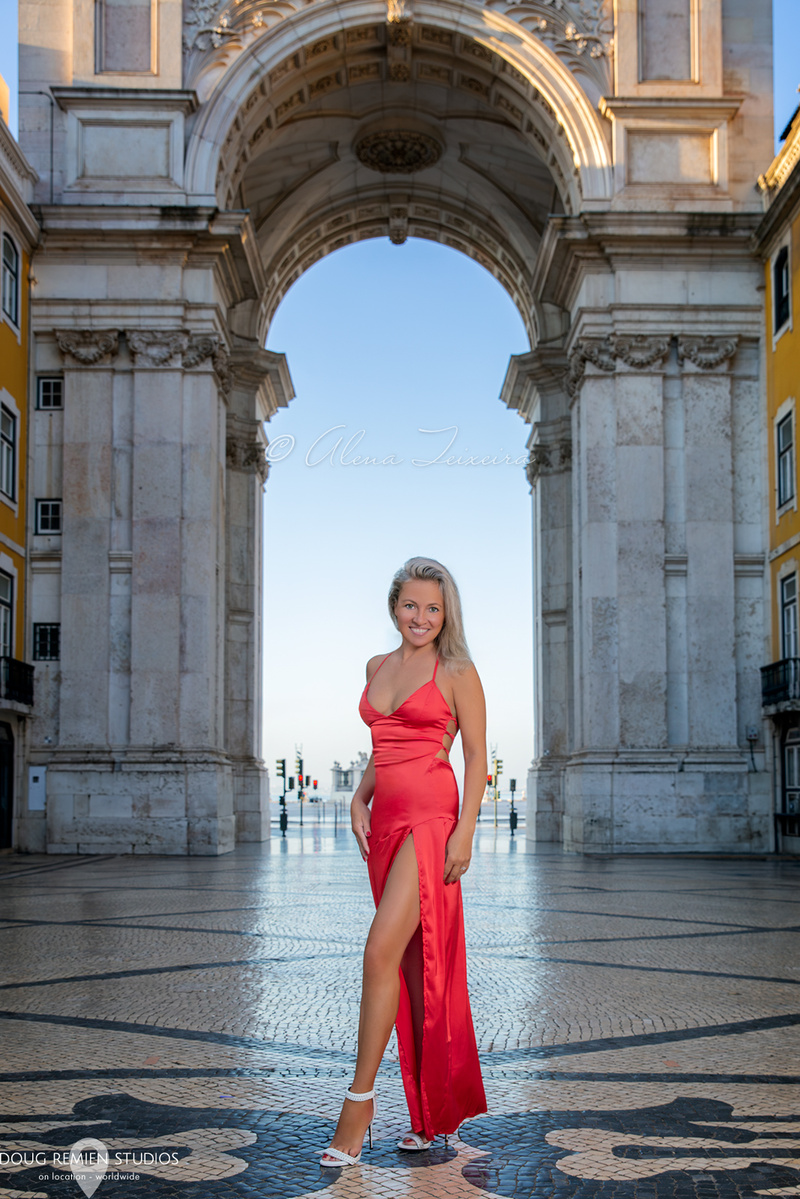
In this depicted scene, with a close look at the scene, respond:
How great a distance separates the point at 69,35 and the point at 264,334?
1170 cm

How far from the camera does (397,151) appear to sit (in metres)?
33.4

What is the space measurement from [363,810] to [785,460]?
2161cm

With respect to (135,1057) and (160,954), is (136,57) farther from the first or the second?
(135,1057)

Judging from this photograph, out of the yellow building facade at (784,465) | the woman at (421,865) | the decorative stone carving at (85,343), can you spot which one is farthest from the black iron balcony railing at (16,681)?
the woman at (421,865)

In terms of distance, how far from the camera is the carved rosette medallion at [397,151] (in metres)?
32.6

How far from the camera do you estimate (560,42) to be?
26.3 metres

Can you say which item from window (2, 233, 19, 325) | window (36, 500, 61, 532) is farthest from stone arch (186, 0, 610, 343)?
window (36, 500, 61, 532)

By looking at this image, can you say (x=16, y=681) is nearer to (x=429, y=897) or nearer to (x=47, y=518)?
(x=47, y=518)

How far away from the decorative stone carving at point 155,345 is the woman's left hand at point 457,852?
22101 mm

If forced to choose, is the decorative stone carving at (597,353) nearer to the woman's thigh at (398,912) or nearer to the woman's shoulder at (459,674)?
the woman's shoulder at (459,674)

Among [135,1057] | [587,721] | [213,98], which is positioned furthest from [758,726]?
[135,1057]

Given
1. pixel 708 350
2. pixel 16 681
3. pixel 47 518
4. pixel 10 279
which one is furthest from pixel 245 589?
pixel 708 350

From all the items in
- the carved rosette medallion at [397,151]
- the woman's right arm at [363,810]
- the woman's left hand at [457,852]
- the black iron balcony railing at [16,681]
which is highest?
the carved rosette medallion at [397,151]

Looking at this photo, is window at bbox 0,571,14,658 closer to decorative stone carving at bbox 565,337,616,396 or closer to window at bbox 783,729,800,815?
decorative stone carving at bbox 565,337,616,396
